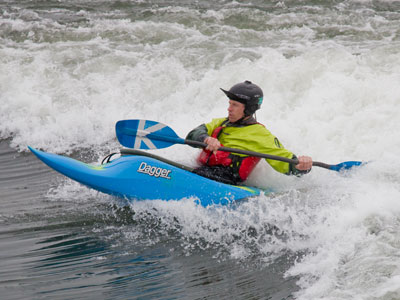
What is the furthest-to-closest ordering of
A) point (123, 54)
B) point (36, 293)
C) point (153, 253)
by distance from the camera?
point (123, 54)
point (153, 253)
point (36, 293)

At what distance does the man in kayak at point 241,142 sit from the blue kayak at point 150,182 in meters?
0.25

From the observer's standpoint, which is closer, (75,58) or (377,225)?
(377,225)

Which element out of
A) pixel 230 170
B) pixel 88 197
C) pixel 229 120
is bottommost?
pixel 88 197

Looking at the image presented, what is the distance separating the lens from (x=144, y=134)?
5.31 m

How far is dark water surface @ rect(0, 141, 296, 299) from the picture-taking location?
363 centimetres

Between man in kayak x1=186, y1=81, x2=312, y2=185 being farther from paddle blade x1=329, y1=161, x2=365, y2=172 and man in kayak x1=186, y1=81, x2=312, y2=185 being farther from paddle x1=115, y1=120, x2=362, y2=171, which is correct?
paddle blade x1=329, y1=161, x2=365, y2=172

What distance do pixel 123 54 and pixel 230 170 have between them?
4967 millimetres

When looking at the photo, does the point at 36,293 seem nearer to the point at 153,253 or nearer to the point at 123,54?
the point at 153,253

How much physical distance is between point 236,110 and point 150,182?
106 centimetres

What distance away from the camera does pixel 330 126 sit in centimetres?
665

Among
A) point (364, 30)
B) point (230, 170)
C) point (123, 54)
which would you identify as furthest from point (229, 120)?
point (364, 30)

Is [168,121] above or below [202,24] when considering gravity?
below

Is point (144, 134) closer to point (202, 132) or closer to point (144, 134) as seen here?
point (144, 134)

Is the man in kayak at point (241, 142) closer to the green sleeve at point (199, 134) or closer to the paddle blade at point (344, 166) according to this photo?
the green sleeve at point (199, 134)
